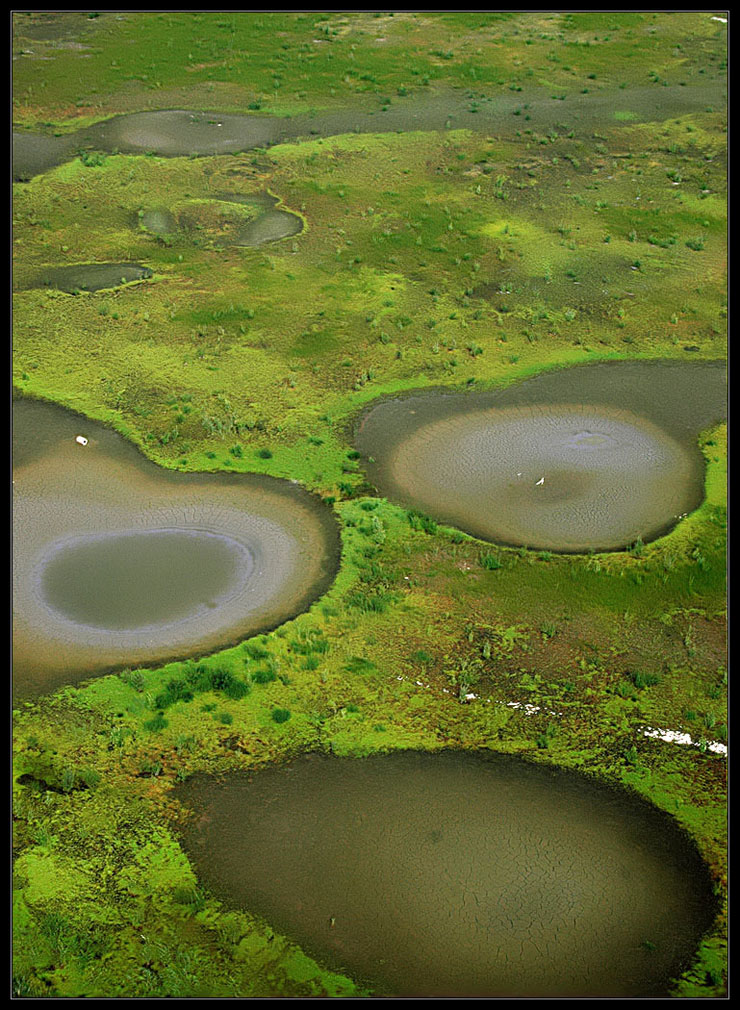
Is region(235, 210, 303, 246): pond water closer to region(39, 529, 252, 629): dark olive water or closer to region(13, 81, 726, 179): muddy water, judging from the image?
region(13, 81, 726, 179): muddy water

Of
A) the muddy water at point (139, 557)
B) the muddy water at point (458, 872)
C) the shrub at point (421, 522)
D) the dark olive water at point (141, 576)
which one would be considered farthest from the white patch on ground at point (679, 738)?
the dark olive water at point (141, 576)

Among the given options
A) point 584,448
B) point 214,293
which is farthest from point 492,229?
point 584,448

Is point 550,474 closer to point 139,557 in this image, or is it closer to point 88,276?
point 139,557

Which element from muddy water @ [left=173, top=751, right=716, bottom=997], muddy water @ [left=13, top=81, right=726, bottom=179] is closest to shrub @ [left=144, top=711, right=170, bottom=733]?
muddy water @ [left=173, top=751, right=716, bottom=997]

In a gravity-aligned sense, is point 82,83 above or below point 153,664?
above

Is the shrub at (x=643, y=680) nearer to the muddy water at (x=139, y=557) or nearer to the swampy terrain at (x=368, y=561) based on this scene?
the swampy terrain at (x=368, y=561)

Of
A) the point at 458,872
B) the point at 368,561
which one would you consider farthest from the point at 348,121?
the point at 458,872

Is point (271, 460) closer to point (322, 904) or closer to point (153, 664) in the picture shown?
point (153, 664)

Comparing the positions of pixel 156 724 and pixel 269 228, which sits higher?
Result: pixel 269 228
